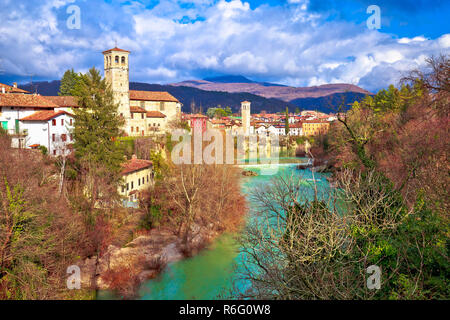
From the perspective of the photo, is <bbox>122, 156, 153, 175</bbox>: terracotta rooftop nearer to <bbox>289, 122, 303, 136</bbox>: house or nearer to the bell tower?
the bell tower

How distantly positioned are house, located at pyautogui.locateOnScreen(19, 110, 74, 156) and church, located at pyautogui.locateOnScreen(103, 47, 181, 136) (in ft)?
50.2

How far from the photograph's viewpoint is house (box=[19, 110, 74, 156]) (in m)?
22.5

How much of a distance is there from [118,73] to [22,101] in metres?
17.1

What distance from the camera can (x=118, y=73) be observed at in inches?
1535

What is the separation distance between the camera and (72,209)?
15.7 m

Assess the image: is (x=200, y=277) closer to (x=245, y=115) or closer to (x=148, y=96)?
(x=148, y=96)

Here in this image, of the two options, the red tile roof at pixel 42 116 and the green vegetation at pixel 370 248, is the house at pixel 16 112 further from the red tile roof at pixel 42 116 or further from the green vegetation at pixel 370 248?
the green vegetation at pixel 370 248

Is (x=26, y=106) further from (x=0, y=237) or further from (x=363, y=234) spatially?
(x=363, y=234)

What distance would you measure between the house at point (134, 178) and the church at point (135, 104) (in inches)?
642

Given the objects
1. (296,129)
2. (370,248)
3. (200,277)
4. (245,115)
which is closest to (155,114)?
(245,115)

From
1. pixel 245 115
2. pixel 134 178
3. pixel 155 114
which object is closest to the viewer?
pixel 134 178

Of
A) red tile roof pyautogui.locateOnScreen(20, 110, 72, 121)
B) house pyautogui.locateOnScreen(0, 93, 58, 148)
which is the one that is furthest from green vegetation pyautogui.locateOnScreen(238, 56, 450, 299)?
red tile roof pyautogui.locateOnScreen(20, 110, 72, 121)

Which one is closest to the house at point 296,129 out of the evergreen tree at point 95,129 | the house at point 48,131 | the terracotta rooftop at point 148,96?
the terracotta rooftop at point 148,96
